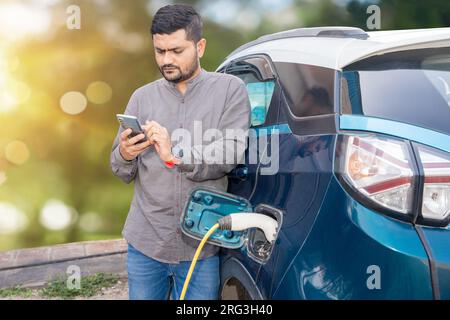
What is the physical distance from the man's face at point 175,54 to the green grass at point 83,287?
9.99 ft

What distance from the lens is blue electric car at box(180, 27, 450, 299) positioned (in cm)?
146

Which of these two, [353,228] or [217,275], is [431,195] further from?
[217,275]

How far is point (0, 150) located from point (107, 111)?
1.15m

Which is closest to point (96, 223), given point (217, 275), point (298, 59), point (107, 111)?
point (107, 111)

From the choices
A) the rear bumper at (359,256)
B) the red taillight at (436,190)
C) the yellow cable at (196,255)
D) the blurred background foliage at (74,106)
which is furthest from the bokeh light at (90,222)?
the red taillight at (436,190)

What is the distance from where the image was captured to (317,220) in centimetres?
159

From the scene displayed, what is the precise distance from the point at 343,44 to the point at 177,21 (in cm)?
66

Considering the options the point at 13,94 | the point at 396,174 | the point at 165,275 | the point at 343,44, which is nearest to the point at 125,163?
the point at 165,275

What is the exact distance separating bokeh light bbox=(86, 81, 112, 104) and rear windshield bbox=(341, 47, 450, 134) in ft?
14.2

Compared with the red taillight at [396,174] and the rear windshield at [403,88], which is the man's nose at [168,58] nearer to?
the rear windshield at [403,88]

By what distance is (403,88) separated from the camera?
166cm

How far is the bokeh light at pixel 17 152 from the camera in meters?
5.40

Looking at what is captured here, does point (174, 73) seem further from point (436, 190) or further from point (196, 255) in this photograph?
point (436, 190)
